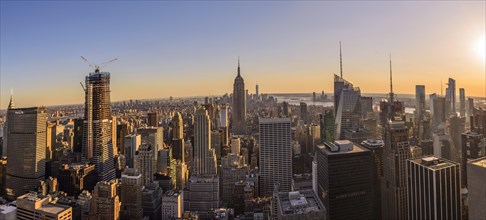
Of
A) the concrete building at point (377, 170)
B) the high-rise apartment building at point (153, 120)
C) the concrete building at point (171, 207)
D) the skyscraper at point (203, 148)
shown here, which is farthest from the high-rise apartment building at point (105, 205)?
the high-rise apartment building at point (153, 120)

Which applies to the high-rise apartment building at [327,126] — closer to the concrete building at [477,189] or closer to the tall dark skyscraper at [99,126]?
the tall dark skyscraper at [99,126]

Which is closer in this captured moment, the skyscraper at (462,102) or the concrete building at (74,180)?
the concrete building at (74,180)

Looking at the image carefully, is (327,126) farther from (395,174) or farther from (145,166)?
(145,166)

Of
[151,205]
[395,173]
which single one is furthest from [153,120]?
[395,173]

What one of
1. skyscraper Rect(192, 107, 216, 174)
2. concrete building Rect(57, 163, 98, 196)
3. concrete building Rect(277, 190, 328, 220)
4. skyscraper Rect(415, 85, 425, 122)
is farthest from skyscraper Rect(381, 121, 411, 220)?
concrete building Rect(57, 163, 98, 196)

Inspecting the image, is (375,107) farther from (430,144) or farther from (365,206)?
(365,206)
